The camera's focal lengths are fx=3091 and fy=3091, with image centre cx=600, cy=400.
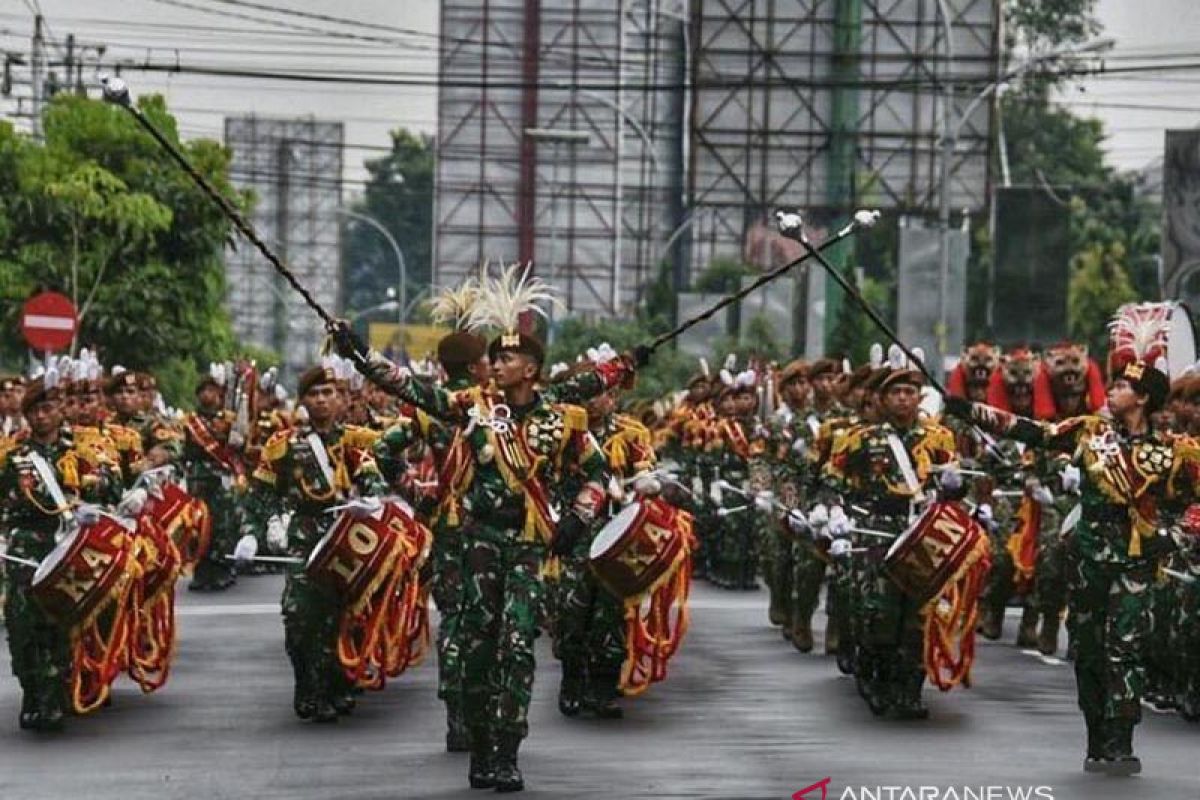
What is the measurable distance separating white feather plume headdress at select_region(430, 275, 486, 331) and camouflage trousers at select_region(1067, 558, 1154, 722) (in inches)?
129

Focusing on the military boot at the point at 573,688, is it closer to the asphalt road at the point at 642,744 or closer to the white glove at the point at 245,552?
the asphalt road at the point at 642,744

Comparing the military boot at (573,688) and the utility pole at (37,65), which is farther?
the utility pole at (37,65)

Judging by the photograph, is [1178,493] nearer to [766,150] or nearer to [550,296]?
[550,296]

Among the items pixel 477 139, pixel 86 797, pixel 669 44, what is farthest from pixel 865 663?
pixel 669 44

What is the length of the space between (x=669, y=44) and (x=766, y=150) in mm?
17770

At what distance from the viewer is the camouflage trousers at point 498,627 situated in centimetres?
1346

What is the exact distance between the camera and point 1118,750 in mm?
14133


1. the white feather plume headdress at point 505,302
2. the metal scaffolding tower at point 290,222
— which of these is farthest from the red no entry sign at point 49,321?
the metal scaffolding tower at point 290,222

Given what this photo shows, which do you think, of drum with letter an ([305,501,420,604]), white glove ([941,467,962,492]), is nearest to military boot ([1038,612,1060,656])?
white glove ([941,467,962,492])

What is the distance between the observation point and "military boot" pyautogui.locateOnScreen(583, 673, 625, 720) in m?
16.6

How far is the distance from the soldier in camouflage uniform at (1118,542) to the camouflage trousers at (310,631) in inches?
145

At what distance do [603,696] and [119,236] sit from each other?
903 inches

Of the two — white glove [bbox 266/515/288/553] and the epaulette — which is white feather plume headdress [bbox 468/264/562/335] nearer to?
the epaulette

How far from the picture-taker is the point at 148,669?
Result: 17.4 m
